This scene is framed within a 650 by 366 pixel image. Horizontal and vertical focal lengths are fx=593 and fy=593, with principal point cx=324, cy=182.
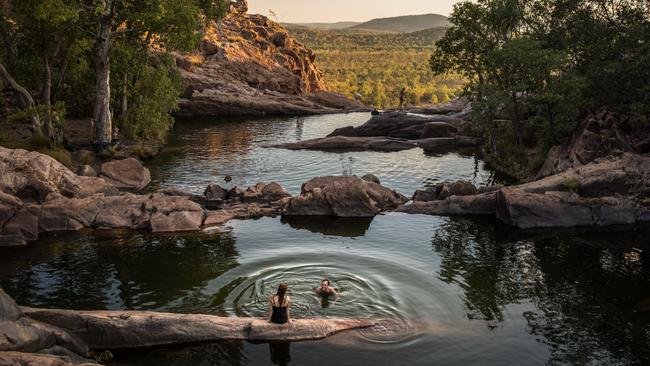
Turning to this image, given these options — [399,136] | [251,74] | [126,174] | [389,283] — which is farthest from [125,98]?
[251,74]

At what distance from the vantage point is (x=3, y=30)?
151ft

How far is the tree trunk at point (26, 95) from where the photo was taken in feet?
145

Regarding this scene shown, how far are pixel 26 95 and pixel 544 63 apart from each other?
40.7 metres

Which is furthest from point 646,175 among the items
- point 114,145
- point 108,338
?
point 114,145

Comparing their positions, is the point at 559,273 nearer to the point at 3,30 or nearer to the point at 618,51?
the point at 618,51

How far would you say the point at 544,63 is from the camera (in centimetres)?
4769

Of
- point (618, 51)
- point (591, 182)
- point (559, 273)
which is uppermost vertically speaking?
point (618, 51)

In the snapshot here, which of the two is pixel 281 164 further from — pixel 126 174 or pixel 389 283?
pixel 389 283

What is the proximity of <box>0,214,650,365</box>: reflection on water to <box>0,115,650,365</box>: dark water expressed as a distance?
80 millimetres

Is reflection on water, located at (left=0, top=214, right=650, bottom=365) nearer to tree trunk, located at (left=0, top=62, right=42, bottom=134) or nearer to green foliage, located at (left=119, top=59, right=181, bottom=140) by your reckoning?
tree trunk, located at (left=0, top=62, right=42, bottom=134)

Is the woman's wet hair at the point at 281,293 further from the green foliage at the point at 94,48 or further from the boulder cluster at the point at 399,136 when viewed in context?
the boulder cluster at the point at 399,136

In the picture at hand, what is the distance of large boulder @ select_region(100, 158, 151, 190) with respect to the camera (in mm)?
43500

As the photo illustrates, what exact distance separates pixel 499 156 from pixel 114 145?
35.0 m

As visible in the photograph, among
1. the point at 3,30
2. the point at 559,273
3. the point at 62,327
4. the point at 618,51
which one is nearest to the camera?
the point at 62,327
